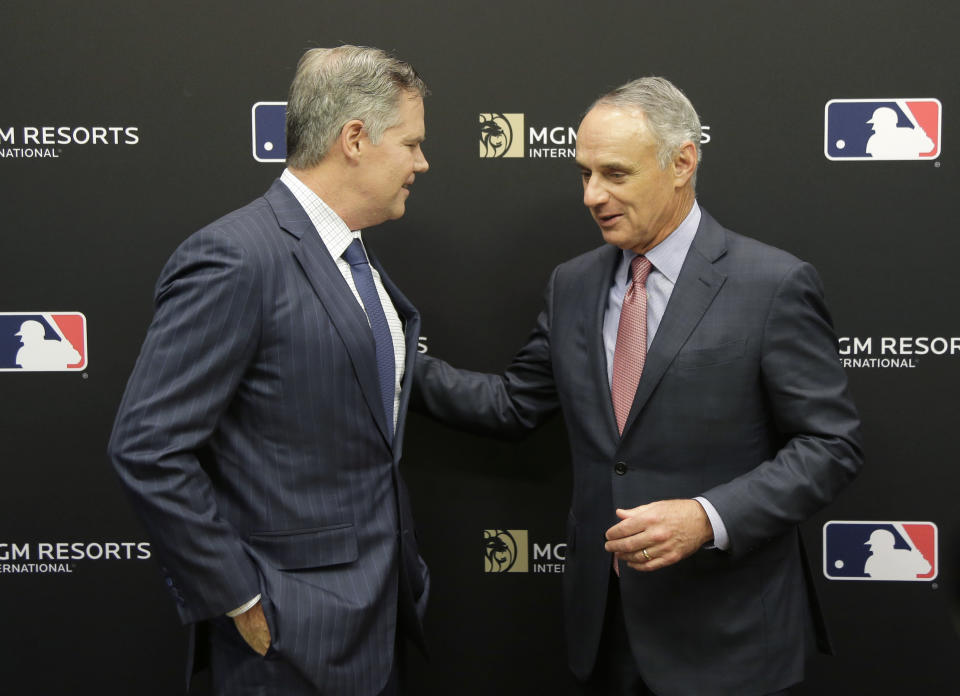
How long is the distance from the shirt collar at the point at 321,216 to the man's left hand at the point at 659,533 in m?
0.79

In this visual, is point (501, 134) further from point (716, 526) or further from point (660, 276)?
point (716, 526)

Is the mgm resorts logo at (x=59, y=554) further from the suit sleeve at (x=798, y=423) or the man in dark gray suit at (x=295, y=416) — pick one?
the suit sleeve at (x=798, y=423)

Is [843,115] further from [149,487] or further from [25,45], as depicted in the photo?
[25,45]

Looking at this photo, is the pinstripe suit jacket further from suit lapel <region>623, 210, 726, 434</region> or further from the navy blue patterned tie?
suit lapel <region>623, 210, 726, 434</region>

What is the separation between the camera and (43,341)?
2.61m

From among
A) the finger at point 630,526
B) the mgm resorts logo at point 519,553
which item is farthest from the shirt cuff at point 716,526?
the mgm resorts logo at point 519,553

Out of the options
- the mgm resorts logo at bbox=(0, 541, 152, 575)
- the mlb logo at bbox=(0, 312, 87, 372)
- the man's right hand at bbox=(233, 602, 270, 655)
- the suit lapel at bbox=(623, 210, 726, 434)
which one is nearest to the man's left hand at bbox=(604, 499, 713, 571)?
the suit lapel at bbox=(623, 210, 726, 434)

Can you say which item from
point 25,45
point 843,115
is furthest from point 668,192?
point 25,45

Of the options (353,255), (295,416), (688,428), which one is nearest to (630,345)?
(688,428)

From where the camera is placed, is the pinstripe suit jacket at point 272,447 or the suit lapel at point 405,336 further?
the suit lapel at point 405,336

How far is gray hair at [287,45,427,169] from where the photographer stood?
1850 millimetres

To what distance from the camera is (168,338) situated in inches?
63.8

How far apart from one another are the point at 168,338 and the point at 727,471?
1170mm

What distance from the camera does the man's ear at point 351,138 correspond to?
1.85 meters
